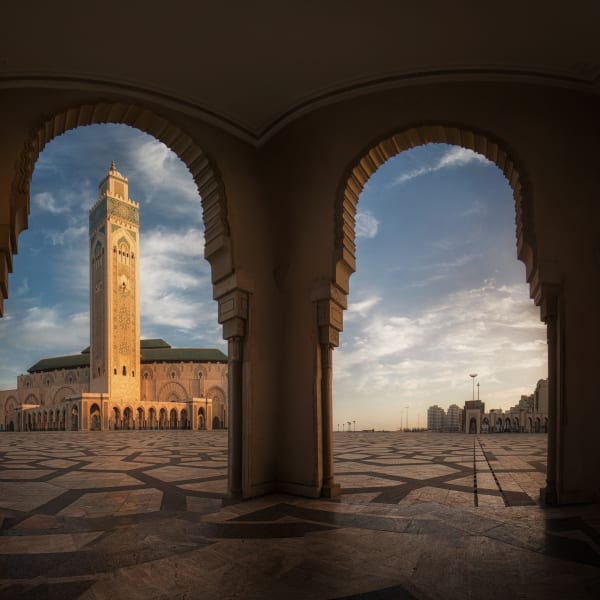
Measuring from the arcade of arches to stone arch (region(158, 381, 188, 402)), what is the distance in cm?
5646

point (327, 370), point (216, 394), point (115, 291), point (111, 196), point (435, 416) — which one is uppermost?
point (111, 196)

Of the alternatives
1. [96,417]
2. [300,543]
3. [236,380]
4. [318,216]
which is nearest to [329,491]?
[236,380]

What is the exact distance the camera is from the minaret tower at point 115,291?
146 ft

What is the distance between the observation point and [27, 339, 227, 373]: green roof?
197 feet

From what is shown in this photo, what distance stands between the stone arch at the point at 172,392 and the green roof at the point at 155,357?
2912 mm

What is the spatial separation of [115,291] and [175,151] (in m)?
42.9

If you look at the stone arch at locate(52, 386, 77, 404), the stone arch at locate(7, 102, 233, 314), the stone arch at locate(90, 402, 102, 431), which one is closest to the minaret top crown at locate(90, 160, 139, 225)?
the stone arch at locate(90, 402, 102, 431)

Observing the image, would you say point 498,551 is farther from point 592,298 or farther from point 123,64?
point 123,64

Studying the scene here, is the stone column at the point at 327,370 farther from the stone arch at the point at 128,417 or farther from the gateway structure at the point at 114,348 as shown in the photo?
the stone arch at the point at 128,417

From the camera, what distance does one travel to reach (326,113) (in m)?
4.76

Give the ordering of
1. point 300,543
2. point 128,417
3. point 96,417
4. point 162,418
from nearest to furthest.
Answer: point 300,543
point 96,417
point 128,417
point 162,418

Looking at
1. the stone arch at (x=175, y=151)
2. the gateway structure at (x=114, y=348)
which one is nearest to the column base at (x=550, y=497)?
the stone arch at (x=175, y=151)

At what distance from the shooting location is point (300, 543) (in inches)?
116

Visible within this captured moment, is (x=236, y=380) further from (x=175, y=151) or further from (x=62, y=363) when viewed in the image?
(x=62, y=363)
